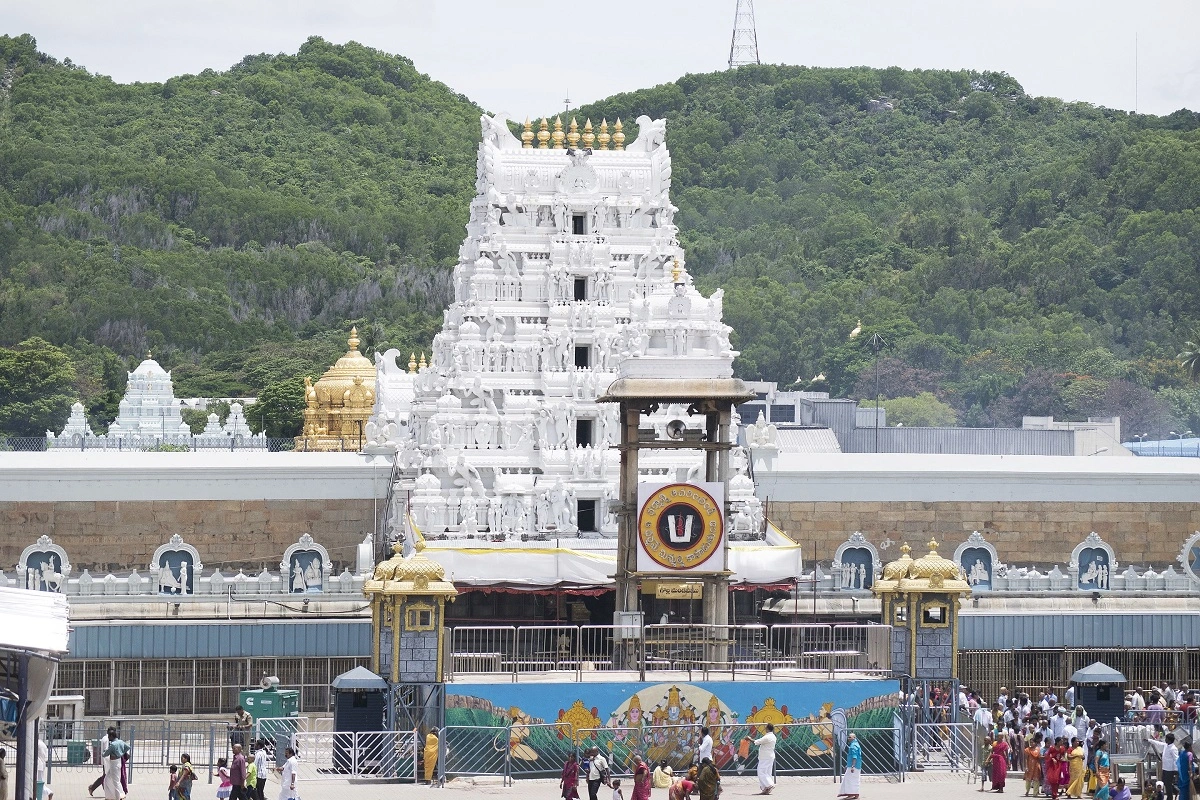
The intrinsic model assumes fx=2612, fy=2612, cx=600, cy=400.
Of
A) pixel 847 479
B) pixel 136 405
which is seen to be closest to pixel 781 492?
pixel 847 479

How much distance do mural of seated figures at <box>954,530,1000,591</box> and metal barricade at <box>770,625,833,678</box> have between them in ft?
38.7

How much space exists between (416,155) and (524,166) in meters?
103

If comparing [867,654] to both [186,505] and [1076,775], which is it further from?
[186,505]

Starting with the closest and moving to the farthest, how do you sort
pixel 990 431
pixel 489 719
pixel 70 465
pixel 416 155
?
pixel 489 719, pixel 70 465, pixel 990 431, pixel 416 155

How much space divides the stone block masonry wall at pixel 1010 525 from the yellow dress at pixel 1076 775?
21.7 metres

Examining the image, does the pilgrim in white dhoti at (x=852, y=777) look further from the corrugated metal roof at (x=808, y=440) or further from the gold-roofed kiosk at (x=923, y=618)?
the corrugated metal roof at (x=808, y=440)

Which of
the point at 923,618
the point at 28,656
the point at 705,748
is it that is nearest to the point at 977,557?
the point at 923,618

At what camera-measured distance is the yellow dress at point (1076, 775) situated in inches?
1401

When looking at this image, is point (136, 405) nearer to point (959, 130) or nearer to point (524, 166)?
point (524, 166)

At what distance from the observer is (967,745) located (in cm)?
3928

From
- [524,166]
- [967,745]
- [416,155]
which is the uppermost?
[416,155]

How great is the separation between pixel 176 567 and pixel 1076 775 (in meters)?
25.9

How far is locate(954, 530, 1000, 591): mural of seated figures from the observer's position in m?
56.8

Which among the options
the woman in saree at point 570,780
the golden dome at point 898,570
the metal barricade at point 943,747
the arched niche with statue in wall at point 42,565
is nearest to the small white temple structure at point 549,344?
the arched niche with statue in wall at point 42,565
